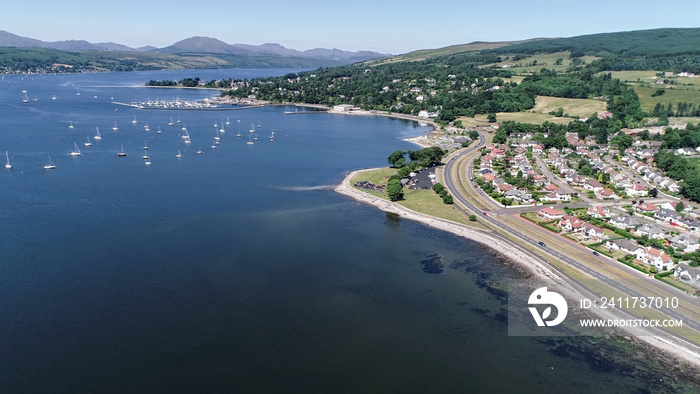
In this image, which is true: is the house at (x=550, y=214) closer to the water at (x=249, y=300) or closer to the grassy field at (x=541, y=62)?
the water at (x=249, y=300)

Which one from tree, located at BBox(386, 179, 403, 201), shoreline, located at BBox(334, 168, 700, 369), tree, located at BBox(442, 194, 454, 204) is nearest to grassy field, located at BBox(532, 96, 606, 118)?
tree, located at BBox(442, 194, 454, 204)

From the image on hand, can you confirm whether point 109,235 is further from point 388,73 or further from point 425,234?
point 388,73

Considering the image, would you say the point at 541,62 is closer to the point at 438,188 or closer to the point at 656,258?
Result: the point at 438,188

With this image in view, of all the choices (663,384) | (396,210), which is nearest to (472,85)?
(396,210)

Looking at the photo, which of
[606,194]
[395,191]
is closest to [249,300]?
[395,191]

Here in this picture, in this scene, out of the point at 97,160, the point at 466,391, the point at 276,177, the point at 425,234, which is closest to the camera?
the point at 466,391

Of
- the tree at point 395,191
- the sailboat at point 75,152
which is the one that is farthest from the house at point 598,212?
the sailboat at point 75,152

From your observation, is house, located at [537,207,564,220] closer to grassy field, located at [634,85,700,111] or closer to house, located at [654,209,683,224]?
house, located at [654,209,683,224]
